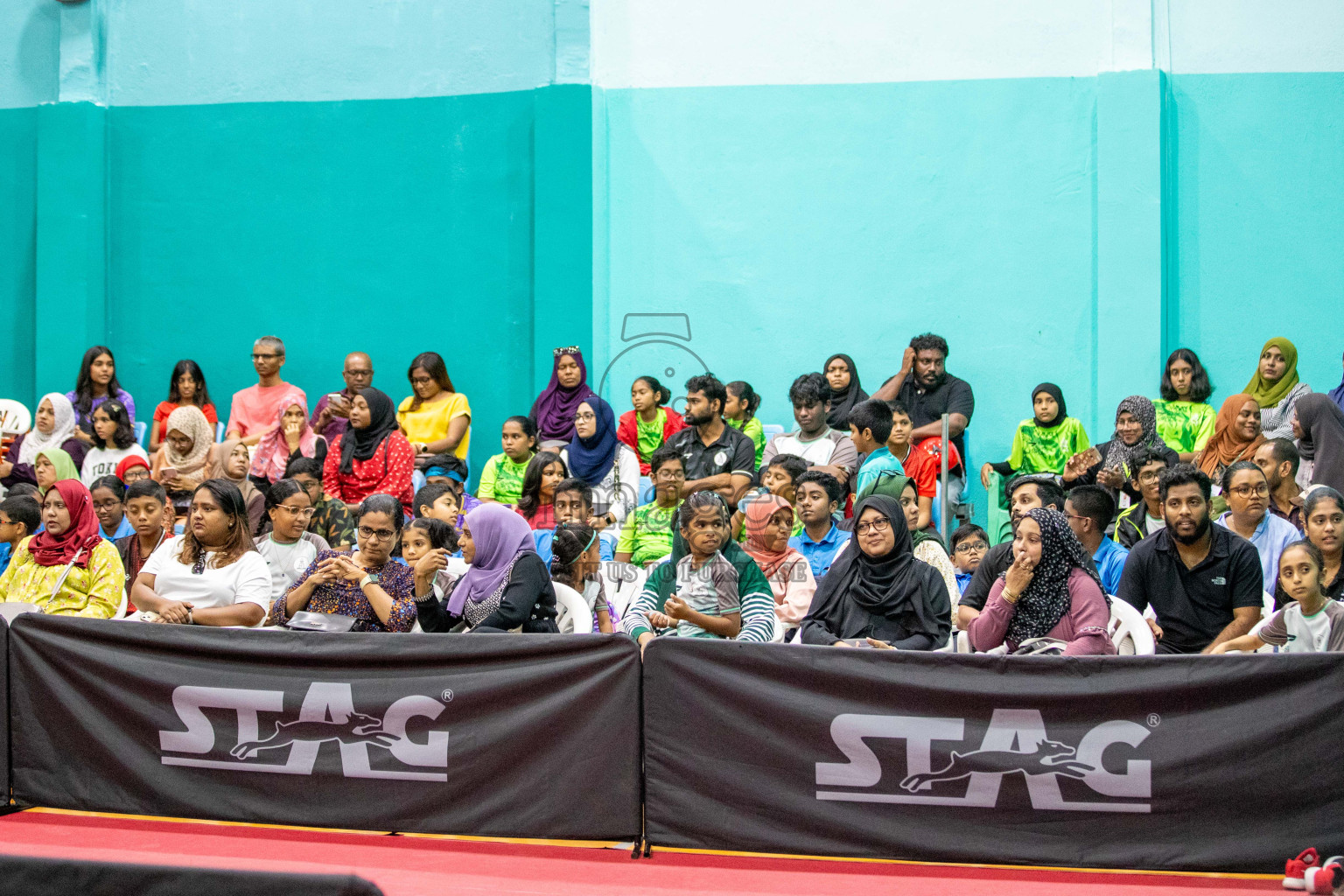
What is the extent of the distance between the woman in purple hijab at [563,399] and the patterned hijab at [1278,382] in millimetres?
5113

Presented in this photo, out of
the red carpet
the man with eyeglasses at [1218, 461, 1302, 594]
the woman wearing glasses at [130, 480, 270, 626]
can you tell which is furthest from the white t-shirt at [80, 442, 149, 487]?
the man with eyeglasses at [1218, 461, 1302, 594]

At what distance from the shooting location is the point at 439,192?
11.5 metres

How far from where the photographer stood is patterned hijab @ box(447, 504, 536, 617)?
590cm

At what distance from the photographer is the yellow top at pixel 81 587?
6492 mm

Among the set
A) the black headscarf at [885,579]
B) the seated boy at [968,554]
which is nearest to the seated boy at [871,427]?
the seated boy at [968,554]

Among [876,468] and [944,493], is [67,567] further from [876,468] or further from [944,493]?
[944,493]

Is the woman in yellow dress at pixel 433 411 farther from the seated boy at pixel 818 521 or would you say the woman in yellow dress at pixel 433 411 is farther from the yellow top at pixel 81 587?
the seated boy at pixel 818 521

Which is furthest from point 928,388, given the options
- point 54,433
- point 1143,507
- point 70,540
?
point 54,433

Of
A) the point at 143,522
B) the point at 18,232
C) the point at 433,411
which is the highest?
the point at 18,232

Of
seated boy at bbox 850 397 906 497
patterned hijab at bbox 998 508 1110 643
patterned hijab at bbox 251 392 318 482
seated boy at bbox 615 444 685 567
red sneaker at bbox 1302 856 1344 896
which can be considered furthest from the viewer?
patterned hijab at bbox 251 392 318 482

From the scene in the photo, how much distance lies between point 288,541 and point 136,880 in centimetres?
431

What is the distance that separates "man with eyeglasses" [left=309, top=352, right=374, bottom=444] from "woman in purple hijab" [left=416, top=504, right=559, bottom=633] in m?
4.27

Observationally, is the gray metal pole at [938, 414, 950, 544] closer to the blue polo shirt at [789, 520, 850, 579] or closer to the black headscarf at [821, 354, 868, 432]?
the blue polo shirt at [789, 520, 850, 579]

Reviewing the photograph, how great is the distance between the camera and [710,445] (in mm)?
8859
